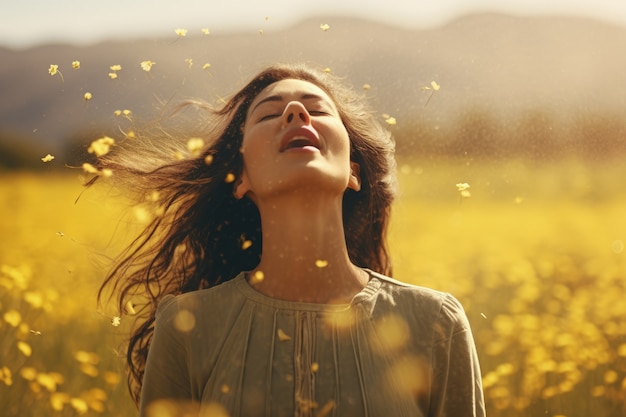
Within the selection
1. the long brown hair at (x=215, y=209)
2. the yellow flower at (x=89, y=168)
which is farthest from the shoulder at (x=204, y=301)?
the yellow flower at (x=89, y=168)

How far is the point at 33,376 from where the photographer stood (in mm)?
4023

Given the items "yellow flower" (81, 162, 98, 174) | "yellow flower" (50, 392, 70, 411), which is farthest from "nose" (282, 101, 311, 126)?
"yellow flower" (50, 392, 70, 411)

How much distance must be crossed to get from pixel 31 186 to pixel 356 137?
835 centimetres

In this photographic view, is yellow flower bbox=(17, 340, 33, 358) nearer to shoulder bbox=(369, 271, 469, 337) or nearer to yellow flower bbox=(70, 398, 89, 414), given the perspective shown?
yellow flower bbox=(70, 398, 89, 414)

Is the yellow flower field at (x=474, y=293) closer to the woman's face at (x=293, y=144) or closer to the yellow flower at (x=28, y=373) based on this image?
the yellow flower at (x=28, y=373)

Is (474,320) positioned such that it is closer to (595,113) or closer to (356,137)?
(595,113)

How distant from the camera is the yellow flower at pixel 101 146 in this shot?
11.4 feet

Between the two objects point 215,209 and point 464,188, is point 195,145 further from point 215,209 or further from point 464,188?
point 464,188

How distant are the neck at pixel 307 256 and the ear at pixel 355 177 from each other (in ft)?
0.82

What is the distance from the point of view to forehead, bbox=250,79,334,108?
2939mm

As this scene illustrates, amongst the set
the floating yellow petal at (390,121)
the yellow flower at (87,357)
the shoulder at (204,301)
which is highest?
the floating yellow petal at (390,121)

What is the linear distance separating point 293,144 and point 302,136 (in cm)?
5

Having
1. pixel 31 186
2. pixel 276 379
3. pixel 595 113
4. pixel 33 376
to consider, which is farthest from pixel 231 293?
pixel 31 186

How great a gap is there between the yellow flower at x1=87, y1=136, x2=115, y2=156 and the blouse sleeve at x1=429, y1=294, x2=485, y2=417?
1.61 metres
